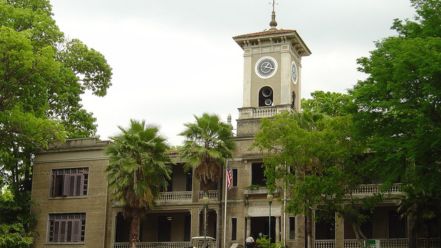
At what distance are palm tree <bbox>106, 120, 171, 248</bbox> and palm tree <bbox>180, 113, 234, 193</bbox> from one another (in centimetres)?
188

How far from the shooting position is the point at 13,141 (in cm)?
4762

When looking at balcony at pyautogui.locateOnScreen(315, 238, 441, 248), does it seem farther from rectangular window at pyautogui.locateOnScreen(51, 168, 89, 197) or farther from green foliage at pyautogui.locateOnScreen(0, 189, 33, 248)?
green foliage at pyautogui.locateOnScreen(0, 189, 33, 248)

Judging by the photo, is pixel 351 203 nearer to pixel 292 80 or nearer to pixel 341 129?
pixel 341 129

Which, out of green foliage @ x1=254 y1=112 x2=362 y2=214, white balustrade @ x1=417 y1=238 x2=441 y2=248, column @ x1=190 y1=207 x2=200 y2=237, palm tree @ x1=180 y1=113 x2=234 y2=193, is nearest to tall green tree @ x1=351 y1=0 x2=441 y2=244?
green foliage @ x1=254 y1=112 x2=362 y2=214

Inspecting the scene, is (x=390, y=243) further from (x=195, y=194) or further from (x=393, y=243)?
(x=195, y=194)

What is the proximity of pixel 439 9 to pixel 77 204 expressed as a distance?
31466 mm

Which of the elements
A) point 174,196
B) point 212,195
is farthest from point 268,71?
point 174,196

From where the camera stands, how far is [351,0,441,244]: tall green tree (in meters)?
30.6

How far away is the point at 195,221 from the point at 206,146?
5.70 m

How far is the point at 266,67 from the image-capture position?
5550 cm

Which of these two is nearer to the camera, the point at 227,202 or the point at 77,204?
the point at 227,202

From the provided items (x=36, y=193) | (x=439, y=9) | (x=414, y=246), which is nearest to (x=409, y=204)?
(x=414, y=246)

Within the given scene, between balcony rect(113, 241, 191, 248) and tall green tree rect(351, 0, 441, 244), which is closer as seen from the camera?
tall green tree rect(351, 0, 441, 244)

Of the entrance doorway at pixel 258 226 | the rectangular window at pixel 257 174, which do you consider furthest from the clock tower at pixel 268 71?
the entrance doorway at pixel 258 226
